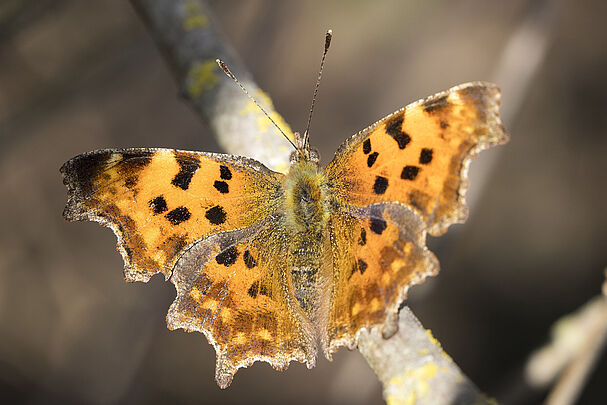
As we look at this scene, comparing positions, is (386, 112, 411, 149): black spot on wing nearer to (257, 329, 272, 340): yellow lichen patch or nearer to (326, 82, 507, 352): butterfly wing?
(326, 82, 507, 352): butterfly wing

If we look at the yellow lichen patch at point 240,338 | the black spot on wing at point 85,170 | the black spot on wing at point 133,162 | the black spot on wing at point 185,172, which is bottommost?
the yellow lichen patch at point 240,338

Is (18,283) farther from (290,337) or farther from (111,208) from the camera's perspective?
(290,337)

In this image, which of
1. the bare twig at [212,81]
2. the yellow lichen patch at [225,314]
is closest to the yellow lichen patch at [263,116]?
the bare twig at [212,81]

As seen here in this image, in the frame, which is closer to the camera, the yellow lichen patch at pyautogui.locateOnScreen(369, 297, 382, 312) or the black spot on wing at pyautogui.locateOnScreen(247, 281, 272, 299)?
the yellow lichen patch at pyautogui.locateOnScreen(369, 297, 382, 312)

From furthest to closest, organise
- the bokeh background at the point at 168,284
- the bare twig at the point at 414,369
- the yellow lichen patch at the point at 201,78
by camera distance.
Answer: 1. the bokeh background at the point at 168,284
2. the yellow lichen patch at the point at 201,78
3. the bare twig at the point at 414,369

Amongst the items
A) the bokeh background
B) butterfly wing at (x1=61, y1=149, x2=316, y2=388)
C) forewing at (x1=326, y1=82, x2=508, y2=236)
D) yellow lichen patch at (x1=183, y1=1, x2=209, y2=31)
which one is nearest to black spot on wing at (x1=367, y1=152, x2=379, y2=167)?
forewing at (x1=326, y1=82, x2=508, y2=236)

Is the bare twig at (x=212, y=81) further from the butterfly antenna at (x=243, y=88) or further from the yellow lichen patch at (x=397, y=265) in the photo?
the yellow lichen patch at (x=397, y=265)
